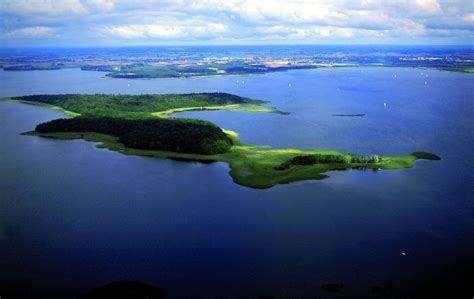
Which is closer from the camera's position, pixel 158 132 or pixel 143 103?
pixel 158 132

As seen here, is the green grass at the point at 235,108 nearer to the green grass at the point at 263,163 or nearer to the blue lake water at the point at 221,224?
the green grass at the point at 263,163

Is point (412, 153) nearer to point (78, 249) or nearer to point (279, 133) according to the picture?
point (279, 133)

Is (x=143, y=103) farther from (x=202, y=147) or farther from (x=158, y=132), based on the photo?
(x=202, y=147)

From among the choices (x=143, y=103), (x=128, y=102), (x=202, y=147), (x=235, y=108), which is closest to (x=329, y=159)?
(x=202, y=147)

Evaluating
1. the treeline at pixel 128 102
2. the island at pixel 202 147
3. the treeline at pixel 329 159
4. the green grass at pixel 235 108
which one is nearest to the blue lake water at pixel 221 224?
the island at pixel 202 147

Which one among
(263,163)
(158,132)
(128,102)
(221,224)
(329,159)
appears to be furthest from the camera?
(128,102)

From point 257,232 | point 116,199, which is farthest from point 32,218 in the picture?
point 257,232

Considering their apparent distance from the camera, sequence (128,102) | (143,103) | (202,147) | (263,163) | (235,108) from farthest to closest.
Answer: (235,108) < (128,102) < (143,103) < (202,147) < (263,163)
